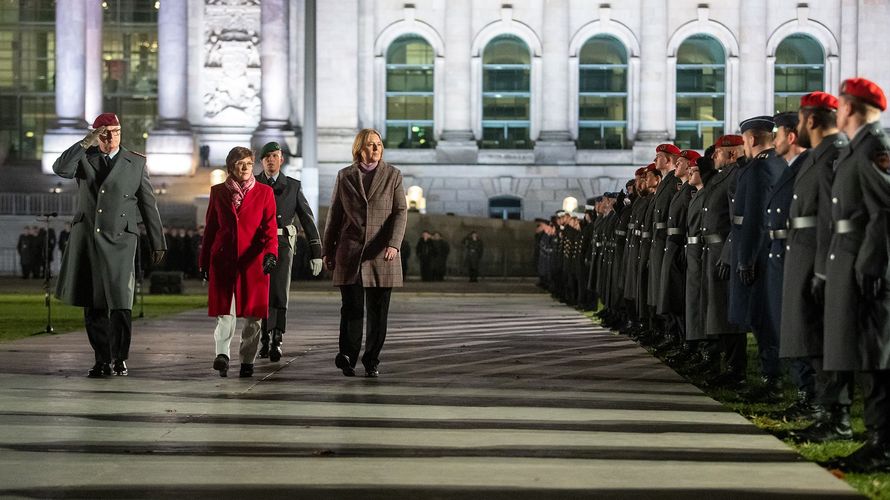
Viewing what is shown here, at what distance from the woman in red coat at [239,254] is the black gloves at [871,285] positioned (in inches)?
237

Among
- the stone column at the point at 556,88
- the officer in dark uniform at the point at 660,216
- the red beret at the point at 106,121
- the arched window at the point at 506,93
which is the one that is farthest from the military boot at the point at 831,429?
the arched window at the point at 506,93

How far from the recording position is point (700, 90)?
220ft

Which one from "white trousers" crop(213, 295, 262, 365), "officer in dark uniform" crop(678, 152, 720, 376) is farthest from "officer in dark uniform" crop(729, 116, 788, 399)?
"white trousers" crop(213, 295, 262, 365)

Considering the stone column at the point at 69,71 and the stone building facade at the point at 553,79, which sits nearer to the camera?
the stone column at the point at 69,71

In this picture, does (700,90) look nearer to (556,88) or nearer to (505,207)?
(556,88)

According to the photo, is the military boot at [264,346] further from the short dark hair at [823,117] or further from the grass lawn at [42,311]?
the short dark hair at [823,117]

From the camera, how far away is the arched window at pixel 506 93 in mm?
66250

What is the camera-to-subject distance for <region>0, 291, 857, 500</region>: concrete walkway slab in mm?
8234

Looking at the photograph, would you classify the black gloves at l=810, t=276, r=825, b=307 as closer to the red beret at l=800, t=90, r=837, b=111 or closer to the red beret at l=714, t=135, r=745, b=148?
the red beret at l=800, t=90, r=837, b=111

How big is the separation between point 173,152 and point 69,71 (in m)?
6.16

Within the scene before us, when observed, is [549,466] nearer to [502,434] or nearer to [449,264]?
[502,434]

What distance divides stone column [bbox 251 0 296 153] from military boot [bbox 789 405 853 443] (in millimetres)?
47706

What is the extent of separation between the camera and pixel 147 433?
1019cm

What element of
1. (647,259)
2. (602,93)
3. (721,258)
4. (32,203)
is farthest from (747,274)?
(602,93)
